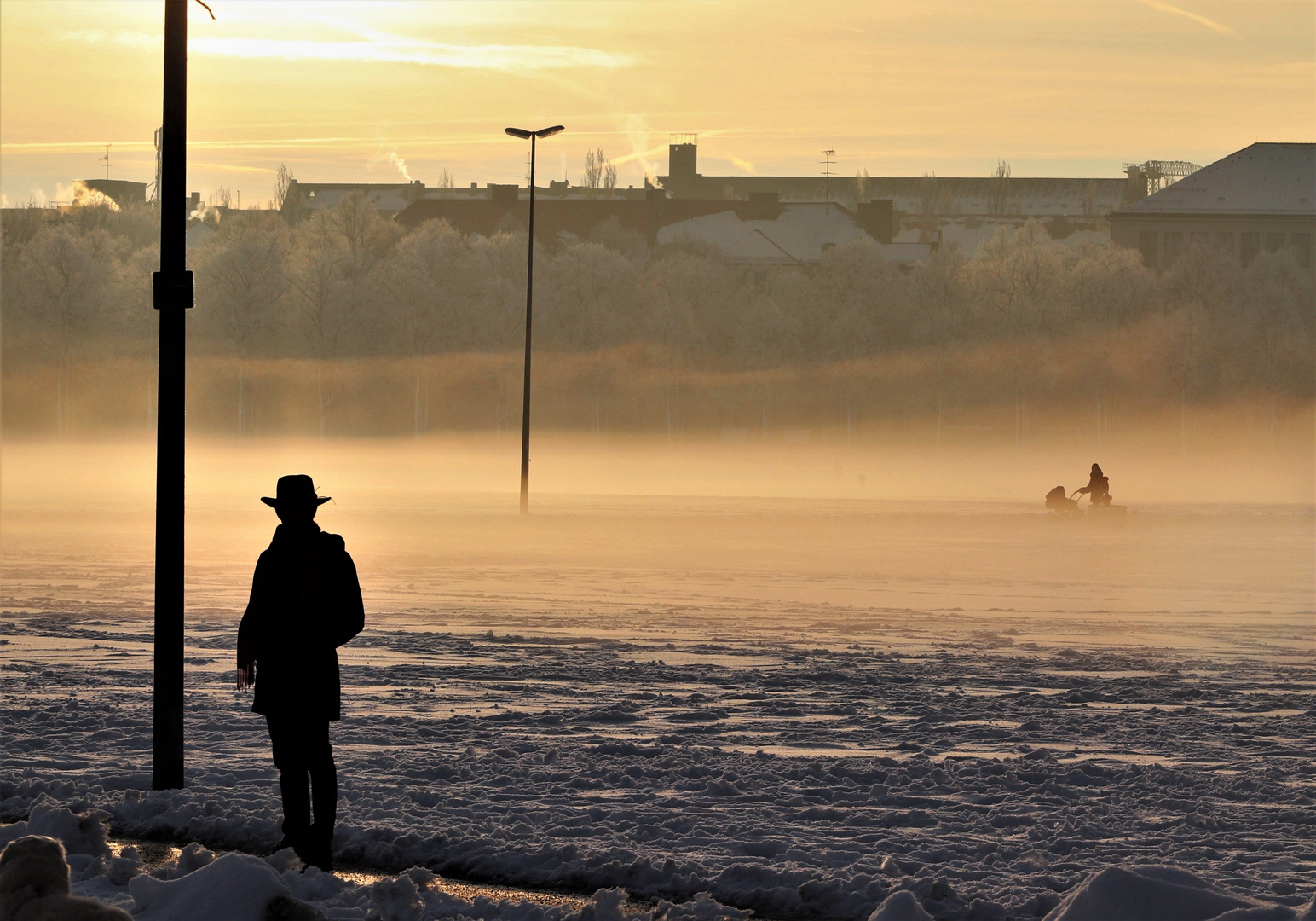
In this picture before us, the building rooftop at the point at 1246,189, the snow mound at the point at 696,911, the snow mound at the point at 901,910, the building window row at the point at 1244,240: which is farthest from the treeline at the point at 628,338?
the snow mound at the point at 901,910

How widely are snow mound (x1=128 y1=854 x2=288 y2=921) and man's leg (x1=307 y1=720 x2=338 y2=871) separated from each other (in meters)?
0.82

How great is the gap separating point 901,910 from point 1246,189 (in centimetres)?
Result: 10800

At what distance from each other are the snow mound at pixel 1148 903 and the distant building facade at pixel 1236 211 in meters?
102

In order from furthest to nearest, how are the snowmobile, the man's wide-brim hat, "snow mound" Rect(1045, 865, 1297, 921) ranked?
the snowmobile
the man's wide-brim hat
"snow mound" Rect(1045, 865, 1297, 921)

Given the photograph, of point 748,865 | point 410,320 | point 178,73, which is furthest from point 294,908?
point 410,320

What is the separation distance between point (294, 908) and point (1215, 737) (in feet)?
22.3

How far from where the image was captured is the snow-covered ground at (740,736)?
732 cm

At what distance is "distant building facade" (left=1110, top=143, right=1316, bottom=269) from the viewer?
10412 cm

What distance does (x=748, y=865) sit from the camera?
7203mm

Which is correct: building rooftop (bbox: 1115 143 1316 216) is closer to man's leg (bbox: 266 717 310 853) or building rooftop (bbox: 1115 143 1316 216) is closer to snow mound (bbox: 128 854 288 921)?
man's leg (bbox: 266 717 310 853)

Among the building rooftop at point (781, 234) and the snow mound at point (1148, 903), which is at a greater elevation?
the building rooftop at point (781, 234)

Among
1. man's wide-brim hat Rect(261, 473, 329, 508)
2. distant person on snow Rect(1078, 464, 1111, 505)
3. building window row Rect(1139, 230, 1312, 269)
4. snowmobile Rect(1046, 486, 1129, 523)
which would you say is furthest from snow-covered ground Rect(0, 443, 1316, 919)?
building window row Rect(1139, 230, 1312, 269)

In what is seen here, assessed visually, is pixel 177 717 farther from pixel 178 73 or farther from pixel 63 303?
pixel 63 303

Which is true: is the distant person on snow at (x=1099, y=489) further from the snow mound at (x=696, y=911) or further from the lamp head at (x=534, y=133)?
the snow mound at (x=696, y=911)
